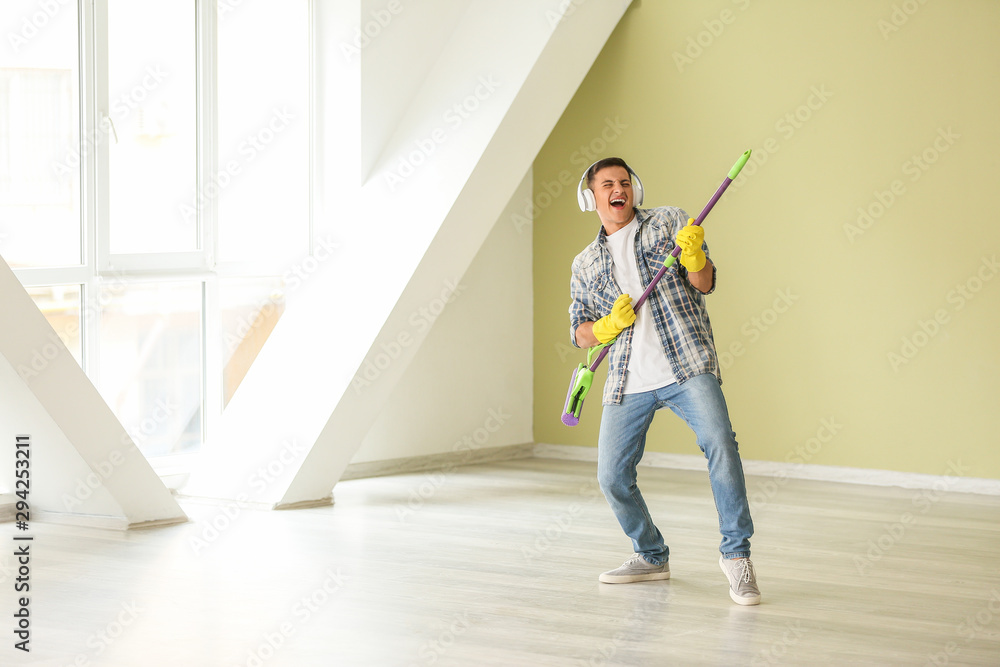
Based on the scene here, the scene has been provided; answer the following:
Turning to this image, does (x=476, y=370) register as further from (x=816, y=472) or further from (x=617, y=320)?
(x=617, y=320)

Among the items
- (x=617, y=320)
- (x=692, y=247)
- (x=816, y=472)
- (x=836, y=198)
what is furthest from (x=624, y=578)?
(x=836, y=198)

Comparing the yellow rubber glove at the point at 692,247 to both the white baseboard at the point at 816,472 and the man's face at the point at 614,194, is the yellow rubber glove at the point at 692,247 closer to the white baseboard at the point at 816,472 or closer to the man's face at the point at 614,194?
the man's face at the point at 614,194

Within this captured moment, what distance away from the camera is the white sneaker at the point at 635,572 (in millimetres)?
3750

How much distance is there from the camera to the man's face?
3.66 m

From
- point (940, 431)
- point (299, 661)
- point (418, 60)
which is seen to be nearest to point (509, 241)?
point (418, 60)

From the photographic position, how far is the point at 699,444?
352cm

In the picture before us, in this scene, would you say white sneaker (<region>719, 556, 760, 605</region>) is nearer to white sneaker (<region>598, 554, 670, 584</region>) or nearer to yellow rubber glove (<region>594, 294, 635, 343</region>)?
white sneaker (<region>598, 554, 670, 584</region>)

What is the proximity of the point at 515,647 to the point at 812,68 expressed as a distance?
3693 millimetres

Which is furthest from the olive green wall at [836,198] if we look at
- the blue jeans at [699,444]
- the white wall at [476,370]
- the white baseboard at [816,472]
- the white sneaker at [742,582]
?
the white sneaker at [742,582]

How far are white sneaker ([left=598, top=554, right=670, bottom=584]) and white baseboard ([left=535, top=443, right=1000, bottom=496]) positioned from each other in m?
2.22

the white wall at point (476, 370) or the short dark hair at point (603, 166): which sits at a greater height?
the short dark hair at point (603, 166)

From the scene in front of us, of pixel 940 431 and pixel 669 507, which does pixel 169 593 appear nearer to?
pixel 669 507

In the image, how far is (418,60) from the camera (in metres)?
5.47

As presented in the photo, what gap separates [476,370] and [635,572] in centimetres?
275
